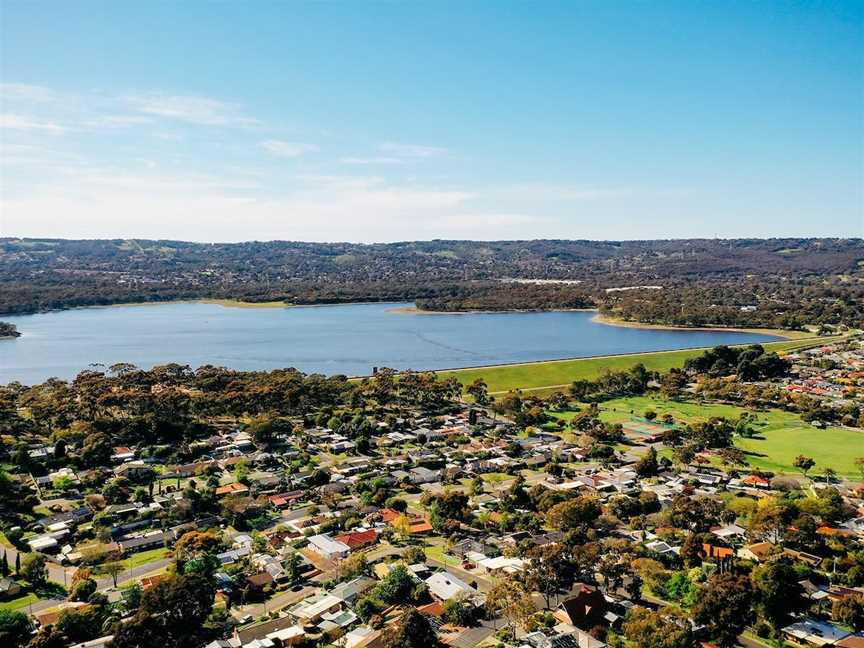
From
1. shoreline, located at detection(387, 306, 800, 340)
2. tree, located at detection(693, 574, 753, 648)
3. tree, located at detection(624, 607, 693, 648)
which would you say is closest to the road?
tree, located at detection(624, 607, 693, 648)

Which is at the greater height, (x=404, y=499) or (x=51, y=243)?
(x=51, y=243)

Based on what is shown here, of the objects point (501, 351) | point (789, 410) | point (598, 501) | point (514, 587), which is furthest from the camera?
point (501, 351)

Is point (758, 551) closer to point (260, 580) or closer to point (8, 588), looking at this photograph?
point (260, 580)

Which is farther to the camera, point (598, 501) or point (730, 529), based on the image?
point (598, 501)

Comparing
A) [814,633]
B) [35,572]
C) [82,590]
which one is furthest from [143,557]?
[814,633]

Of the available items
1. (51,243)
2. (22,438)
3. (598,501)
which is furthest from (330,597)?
(51,243)

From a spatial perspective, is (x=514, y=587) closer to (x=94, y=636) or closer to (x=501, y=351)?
(x=94, y=636)
